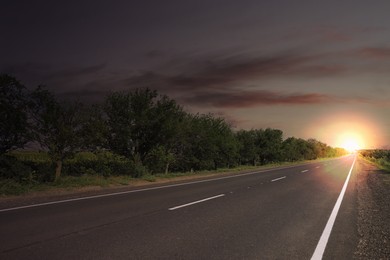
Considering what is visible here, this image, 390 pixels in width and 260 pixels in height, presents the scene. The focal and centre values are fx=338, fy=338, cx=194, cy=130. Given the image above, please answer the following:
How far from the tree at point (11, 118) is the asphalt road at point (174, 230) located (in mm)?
7131

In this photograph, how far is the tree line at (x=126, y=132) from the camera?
1631 centimetres

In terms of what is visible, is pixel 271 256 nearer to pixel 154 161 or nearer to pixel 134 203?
pixel 134 203

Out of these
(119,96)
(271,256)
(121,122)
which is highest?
(119,96)

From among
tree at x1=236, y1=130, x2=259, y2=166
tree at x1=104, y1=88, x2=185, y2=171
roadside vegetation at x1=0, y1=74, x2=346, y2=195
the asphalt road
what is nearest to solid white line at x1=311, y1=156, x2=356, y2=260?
the asphalt road

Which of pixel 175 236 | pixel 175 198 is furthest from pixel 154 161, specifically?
pixel 175 236

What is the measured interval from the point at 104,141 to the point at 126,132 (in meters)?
1.77

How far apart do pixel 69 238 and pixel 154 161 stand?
21414 millimetres

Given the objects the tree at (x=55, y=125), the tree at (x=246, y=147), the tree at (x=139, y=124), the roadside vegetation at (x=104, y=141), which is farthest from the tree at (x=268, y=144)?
the tree at (x=55, y=125)

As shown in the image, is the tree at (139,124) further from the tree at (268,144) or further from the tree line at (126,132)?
the tree at (268,144)

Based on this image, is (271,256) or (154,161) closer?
(271,256)

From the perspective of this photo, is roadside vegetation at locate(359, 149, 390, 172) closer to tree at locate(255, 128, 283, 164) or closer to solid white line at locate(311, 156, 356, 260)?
tree at locate(255, 128, 283, 164)

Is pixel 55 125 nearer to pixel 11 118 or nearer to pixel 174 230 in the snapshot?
pixel 11 118

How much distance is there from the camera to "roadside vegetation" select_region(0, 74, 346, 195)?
16000 mm

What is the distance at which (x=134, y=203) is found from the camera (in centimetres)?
1077
